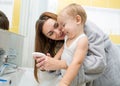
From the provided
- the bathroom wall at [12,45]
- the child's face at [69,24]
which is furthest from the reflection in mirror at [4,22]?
the child's face at [69,24]

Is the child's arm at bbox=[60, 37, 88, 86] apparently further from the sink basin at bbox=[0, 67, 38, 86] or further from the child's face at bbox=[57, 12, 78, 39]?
the sink basin at bbox=[0, 67, 38, 86]

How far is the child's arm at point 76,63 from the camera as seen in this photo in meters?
0.69

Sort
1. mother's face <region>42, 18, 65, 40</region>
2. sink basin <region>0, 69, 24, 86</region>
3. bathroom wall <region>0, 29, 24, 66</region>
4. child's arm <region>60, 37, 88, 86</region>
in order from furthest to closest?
bathroom wall <region>0, 29, 24, 66</region>
mother's face <region>42, 18, 65, 40</region>
sink basin <region>0, 69, 24, 86</region>
child's arm <region>60, 37, 88, 86</region>

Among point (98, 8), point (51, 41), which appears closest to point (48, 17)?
point (51, 41)

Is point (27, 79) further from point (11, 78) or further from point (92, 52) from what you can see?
point (92, 52)

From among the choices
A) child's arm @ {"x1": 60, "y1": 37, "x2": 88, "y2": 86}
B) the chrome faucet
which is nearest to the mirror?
the chrome faucet

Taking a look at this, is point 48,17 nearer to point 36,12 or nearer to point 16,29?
point 16,29

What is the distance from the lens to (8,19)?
3.54 feet

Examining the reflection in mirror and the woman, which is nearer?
the woman

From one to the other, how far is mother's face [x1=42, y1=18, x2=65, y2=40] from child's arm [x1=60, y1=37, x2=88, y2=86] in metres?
0.18

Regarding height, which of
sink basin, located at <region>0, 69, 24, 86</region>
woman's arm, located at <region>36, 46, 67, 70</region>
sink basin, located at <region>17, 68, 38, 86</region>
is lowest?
sink basin, located at <region>17, 68, 38, 86</region>

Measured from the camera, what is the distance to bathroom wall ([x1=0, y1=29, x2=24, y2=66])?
3.31 ft

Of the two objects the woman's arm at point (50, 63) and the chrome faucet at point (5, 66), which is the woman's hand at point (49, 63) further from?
the chrome faucet at point (5, 66)

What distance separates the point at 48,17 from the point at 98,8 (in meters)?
0.65
